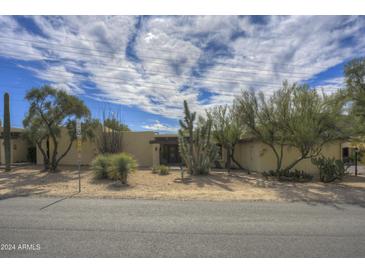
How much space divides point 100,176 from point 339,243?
1073 centimetres

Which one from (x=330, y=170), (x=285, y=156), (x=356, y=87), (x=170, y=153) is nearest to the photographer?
(x=330, y=170)

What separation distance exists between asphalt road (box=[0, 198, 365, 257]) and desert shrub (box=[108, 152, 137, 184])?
3972 millimetres

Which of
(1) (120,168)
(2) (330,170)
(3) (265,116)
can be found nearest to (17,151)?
(1) (120,168)

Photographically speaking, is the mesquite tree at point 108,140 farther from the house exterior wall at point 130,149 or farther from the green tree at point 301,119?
the green tree at point 301,119

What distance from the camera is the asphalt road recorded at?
13.0ft

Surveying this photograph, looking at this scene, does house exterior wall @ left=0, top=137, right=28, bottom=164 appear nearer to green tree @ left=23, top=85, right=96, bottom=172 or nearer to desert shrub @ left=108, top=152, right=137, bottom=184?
green tree @ left=23, top=85, right=96, bottom=172

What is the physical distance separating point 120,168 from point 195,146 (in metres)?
5.59

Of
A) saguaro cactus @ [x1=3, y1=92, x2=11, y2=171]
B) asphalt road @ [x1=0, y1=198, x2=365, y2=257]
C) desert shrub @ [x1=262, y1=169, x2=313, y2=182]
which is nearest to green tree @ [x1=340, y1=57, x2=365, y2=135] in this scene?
desert shrub @ [x1=262, y1=169, x2=313, y2=182]

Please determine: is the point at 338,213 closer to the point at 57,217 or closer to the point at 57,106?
the point at 57,217

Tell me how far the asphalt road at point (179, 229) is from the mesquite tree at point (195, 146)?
763 centimetres

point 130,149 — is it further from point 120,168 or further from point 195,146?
point 120,168

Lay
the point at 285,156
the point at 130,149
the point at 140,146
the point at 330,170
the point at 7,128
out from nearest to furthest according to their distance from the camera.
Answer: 1. the point at 330,170
2. the point at 7,128
3. the point at 285,156
4. the point at 130,149
5. the point at 140,146

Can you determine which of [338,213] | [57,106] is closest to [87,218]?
[338,213]

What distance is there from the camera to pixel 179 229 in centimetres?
497
